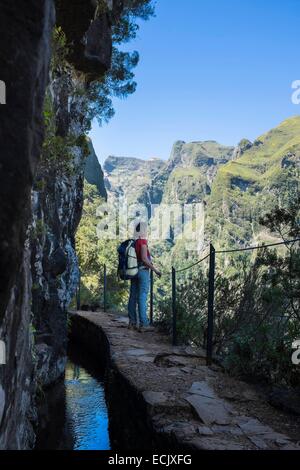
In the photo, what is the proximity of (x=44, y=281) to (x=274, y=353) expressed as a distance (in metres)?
4.17

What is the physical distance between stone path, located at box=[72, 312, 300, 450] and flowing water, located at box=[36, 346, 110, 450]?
0.87 meters

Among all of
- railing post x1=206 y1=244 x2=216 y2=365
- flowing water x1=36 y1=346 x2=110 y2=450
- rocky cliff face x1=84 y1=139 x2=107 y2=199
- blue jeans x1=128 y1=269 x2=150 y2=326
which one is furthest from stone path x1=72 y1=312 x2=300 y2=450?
rocky cliff face x1=84 y1=139 x2=107 y2=199

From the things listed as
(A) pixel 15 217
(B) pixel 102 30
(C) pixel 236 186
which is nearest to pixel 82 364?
(B) pixel 102 30

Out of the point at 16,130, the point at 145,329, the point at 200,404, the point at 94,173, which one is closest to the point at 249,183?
the point at 94,173

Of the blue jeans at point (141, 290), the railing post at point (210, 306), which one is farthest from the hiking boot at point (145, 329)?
the railing post at point (210, 306)

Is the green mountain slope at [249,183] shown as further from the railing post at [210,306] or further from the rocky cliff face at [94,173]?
the railing post at [210,306]

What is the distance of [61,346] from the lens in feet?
26.9

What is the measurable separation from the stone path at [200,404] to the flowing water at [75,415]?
874mm

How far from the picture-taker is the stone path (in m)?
3.45

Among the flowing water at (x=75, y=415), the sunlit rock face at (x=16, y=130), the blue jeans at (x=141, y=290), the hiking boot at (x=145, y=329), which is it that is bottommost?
the flowing water at (x=75, y=415)

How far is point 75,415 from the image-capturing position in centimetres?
649

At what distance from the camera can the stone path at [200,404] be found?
345 centimetres

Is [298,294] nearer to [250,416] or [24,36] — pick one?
[250,416]

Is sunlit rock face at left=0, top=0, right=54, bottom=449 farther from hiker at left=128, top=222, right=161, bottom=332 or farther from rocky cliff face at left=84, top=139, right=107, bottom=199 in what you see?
rocky cliff face at left=84, top=139, right=107, bottom=199
